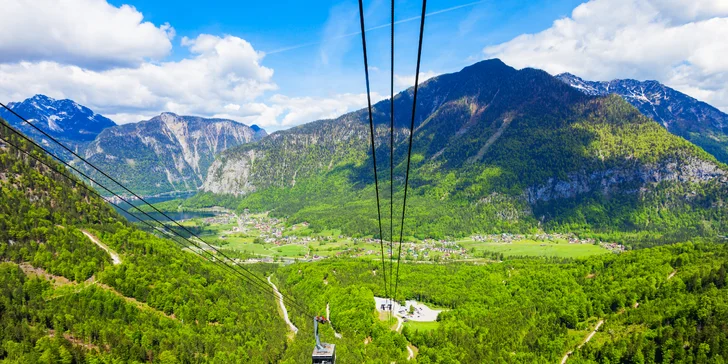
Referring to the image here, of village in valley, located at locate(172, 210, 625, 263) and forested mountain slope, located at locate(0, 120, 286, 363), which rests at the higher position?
forested mountain slope, located at locate(0, 120, 286, 363)

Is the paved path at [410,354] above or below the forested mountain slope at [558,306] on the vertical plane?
below

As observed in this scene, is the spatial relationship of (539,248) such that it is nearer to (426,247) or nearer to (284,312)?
(426,247)

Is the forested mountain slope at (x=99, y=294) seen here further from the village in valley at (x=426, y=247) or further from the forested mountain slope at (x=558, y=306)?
the village in valley at (x=426, y=247)

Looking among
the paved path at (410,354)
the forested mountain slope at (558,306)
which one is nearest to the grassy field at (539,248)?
the forested mountain slope at (558,306)

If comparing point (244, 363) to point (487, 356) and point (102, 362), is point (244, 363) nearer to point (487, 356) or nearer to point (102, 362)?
point (102, 362)

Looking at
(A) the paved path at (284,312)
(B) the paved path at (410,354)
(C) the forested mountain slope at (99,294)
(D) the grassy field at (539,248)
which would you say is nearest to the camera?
(C) the forested mountain slope at (99,294)

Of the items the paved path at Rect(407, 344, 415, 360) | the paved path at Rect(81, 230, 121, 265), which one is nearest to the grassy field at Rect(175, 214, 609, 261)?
the paved path at Rect(407, 344, 415, 360)

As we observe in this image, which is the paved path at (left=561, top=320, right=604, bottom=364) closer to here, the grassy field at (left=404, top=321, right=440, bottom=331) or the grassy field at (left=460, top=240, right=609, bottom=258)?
the grassy field at (left=404, top=321, right=440, bottom=331)
